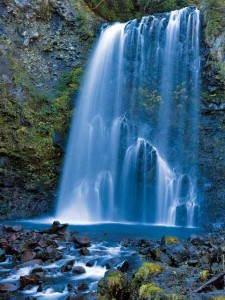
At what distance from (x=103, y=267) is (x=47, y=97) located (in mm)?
10458

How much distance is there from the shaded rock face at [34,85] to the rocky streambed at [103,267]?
3.96m

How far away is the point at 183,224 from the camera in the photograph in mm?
13680

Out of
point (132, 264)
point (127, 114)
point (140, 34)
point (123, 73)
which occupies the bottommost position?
point (132, 264)

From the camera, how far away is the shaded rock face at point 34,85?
14.6m

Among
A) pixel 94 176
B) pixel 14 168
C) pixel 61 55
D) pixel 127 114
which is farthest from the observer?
pixel 61 55

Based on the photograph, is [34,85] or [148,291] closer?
[148,291]

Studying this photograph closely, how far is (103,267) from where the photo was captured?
300 inches

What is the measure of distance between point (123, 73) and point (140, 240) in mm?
9840

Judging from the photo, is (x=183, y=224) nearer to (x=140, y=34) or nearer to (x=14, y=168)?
(x=14, y=168)

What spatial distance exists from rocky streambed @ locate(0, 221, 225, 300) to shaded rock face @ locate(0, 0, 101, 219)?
3959 mm

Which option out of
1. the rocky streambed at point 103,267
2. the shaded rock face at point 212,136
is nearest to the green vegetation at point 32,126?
the rocky streambed at point 103,267

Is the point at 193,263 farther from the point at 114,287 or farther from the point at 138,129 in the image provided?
the point at 138,129

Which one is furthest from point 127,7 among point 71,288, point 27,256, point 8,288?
point 8,288

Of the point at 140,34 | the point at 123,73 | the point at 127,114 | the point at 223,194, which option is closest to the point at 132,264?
the point at 223,194
